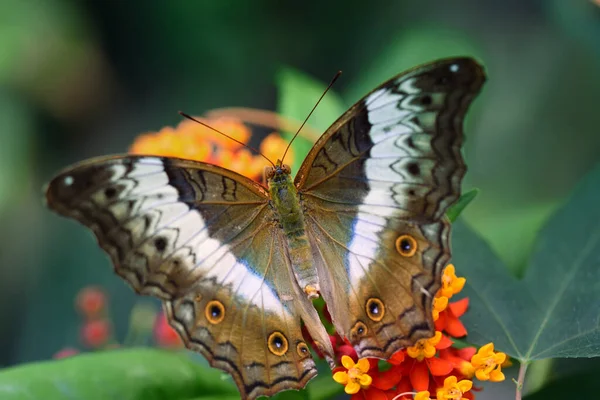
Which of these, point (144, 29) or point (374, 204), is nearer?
point (374, 204)

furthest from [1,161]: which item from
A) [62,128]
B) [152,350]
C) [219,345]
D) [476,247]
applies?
[476,247]

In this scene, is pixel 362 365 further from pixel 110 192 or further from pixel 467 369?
pixel 110 192

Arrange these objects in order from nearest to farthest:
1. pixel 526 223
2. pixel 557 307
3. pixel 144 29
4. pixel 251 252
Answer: pixel 557 307
pixel 251 252
pixel 526 223
pixel 144 29

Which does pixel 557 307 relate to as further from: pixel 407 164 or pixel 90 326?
pixel 90 326

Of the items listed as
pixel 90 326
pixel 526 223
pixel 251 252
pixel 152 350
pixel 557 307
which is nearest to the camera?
pixel 557 307

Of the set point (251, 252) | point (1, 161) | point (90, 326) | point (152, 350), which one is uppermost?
point (251, 252)

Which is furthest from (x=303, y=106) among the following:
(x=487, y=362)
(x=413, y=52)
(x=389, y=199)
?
(x=487, y=362)

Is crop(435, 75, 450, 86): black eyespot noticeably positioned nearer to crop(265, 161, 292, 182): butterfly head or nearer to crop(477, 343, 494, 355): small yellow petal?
crop(265, 161, 292, 182): butterfly head

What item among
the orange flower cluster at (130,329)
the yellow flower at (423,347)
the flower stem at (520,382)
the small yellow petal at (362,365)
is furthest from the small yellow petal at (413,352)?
the orange flower cluster at (130,329)
